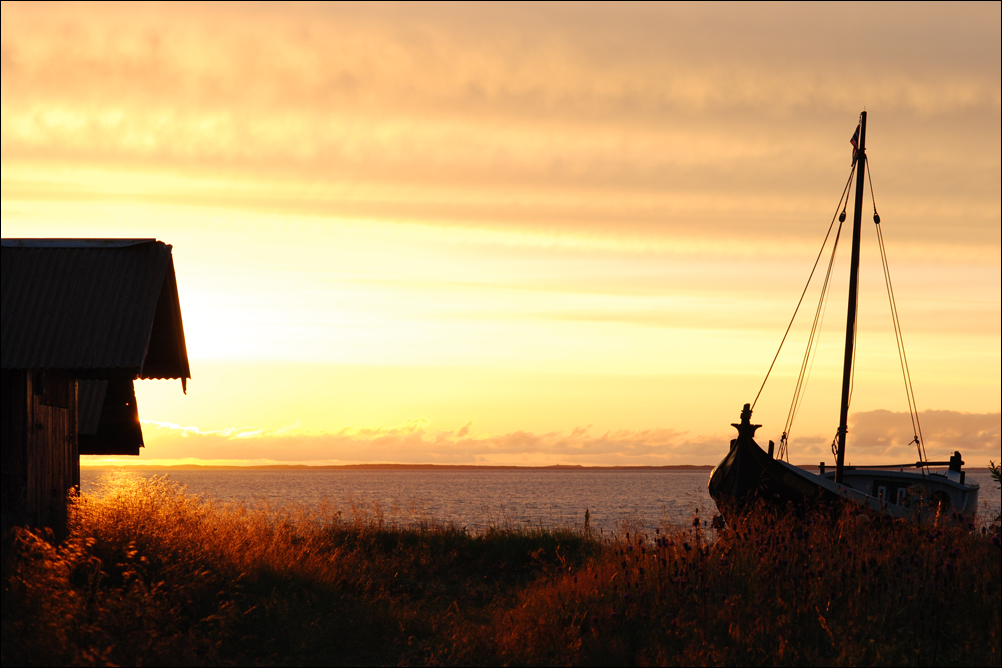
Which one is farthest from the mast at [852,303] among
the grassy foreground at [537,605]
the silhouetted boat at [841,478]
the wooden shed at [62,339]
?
the wooden shed at [62,339]

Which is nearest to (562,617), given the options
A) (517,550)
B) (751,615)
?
(751,615)

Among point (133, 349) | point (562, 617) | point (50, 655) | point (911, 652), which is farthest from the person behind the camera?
point (133, 349)

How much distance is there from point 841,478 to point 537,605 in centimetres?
1477

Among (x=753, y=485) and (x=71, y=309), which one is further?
(x=753, y=485)

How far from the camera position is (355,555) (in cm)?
1666

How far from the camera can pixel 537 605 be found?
37.0ft

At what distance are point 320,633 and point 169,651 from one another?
2144 millimetres

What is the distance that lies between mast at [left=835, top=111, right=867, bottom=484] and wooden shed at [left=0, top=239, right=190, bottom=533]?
16.6m

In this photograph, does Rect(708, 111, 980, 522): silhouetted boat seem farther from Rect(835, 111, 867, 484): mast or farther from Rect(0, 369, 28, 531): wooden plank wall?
Rect(0, 369, 28, 531): wooden plank wall

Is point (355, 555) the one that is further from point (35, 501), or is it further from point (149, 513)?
point (35, 501)

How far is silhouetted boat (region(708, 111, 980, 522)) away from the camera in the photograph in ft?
64.5

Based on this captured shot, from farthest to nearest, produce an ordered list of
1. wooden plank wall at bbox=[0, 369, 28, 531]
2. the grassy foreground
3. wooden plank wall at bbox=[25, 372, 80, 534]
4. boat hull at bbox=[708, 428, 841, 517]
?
boat hull at bbox=[708, 428, 841, 517] → wooden plank wall at bbox=[25, 372, 80, 534] → wooden plank wall at bbox=[0, 369, 28, 531] → the grassy foreground

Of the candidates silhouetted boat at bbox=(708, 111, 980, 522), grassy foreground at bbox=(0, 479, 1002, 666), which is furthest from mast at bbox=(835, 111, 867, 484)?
grassy foreground at bbox=(0, 479, 1002, 666)

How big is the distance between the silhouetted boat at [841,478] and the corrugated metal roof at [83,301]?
11.8 m
